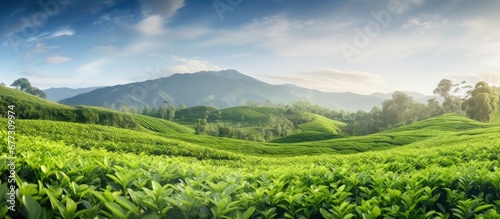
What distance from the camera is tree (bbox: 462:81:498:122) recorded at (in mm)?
75438

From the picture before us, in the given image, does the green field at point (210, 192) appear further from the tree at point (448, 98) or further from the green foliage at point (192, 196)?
the tree at point (448, 98)

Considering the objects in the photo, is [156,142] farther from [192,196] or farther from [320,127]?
[320,127]

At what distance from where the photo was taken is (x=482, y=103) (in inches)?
2975

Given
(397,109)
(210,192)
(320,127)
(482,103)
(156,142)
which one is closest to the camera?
(210,192)

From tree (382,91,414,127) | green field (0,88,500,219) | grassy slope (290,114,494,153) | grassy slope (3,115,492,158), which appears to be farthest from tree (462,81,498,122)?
green field (0,88,500,219)

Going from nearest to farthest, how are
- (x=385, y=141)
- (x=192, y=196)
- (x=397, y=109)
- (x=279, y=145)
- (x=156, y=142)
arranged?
(x=192, y=196) < (x=156, y=142) < (x=279, y=145) < (x=385, y=141) < (x=397, y=109)

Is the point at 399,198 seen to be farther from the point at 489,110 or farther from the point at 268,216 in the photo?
the point at 489,110

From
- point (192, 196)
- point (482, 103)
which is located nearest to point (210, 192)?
point (192, 196)

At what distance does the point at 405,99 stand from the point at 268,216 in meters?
132

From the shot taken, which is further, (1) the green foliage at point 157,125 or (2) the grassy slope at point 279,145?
(1) the green foliage at point 157,125

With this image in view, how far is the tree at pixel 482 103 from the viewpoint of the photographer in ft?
247

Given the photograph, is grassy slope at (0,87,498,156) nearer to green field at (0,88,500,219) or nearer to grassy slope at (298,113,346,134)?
green field at (0,88,500,219)

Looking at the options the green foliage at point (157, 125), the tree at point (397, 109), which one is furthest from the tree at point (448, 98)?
the green foliage at point (157, 125)

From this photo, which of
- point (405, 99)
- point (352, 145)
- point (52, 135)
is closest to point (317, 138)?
point (352, 145)
